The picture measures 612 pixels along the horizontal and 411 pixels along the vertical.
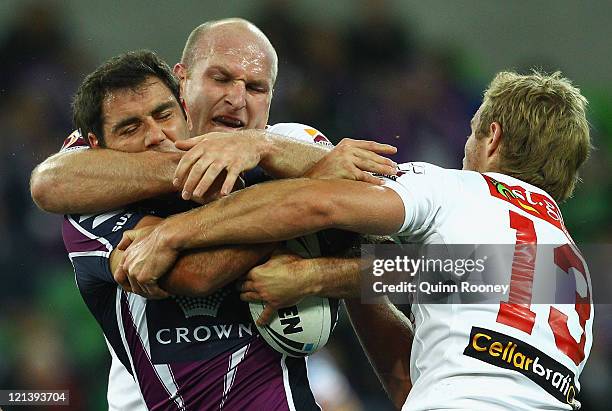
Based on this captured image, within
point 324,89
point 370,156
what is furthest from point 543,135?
point 324,89

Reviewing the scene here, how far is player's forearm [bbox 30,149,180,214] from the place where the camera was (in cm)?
305

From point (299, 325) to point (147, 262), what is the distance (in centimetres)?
61

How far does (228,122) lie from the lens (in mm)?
3854

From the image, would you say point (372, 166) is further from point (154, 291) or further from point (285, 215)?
point (154, 291)

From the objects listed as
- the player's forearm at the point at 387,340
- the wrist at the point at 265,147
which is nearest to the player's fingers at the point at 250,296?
the wrist at the point at 265,147

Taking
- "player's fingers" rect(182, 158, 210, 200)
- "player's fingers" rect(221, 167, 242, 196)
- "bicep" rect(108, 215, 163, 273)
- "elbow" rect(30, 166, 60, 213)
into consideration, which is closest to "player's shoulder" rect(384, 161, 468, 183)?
"player's fingers" rect(221, 167, 242, 196)

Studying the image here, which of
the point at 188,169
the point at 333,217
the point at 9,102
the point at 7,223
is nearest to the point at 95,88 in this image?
the point at 188,169

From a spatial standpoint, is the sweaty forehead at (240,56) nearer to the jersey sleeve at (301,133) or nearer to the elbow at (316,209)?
the jersey sleeve at (301,133)

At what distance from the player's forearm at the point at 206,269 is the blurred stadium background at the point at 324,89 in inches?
128

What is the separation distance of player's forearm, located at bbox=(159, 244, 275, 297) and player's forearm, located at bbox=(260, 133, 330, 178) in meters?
0.31

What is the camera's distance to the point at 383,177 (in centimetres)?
302

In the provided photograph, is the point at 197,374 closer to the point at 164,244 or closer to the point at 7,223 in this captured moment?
the point at 164,244

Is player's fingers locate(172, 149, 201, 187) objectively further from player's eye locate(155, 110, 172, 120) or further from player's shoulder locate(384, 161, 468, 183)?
player's shoulder locate(384, 161, 468, 183)

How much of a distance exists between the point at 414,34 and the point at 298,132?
4.41 meters
